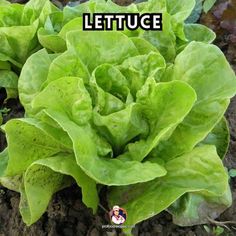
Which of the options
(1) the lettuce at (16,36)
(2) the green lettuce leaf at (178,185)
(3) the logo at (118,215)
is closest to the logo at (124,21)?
(1) the lettuce at (16,36)

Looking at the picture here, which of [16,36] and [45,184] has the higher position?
[16,36]


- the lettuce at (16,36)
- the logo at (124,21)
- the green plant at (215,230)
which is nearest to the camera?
the green plant at (215,230)

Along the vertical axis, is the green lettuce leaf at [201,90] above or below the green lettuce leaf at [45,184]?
above

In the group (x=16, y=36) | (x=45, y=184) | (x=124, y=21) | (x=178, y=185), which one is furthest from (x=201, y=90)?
(x=16, y=36)

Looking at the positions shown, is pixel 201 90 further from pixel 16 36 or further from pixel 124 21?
pixel 16 36

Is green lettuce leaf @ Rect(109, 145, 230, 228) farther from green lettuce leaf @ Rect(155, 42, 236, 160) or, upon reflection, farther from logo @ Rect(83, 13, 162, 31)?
logo @ Rect(83, 13, 162, 31)

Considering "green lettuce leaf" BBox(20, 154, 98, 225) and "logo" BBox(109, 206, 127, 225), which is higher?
"green lettuce leaf" BBox(20, 154, 98, 225)

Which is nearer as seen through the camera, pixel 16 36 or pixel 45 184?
pixel 45 184

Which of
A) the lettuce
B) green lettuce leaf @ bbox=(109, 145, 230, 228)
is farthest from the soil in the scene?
the lettuce

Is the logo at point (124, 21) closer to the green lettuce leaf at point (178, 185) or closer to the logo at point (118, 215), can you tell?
the green lettuce leaf at point (178, 185)
